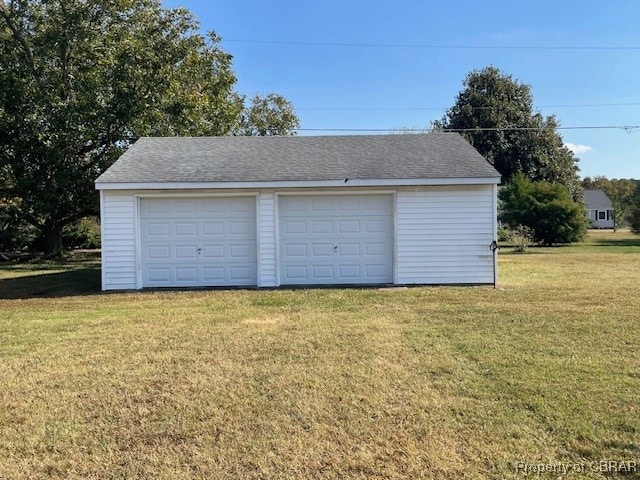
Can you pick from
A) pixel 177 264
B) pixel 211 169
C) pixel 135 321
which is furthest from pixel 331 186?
pixel 135 321

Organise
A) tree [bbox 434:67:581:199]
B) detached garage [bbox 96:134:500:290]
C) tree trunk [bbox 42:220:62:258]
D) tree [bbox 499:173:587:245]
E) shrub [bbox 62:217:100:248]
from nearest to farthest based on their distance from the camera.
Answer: detached garage [bbox 96:134:500:290] < tree trunk [bbox 42:220:62:258] < tree [bbox 499:173:587:245] < shrub [bbox 62:217:100:248] < tree [bbox 434:67:581:199]

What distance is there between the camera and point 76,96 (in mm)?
19672

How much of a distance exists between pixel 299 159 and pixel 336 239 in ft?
7.40

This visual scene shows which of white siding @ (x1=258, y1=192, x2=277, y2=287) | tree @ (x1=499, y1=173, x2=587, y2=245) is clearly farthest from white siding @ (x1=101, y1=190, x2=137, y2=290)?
tree @ (x1=499, y1=173, x2=587, y2=245)

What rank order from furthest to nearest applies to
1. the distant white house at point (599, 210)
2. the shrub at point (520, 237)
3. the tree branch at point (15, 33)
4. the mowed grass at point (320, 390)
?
the distant white house at point (599, 210) < the shrub at point (520, 237) < the tree branch at point (15, 33) < the mowed grass at point (320, 390)

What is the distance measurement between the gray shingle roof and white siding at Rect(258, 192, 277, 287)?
2.18 feet

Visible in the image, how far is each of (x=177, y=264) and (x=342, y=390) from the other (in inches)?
318

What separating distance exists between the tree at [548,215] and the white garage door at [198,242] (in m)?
20.0

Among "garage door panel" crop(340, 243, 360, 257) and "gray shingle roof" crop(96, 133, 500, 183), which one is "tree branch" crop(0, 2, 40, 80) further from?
"garage door panel" crop(340, 243, 360, 257)

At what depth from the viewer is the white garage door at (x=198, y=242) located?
1180 cm

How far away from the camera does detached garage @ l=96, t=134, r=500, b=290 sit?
37.8 feet

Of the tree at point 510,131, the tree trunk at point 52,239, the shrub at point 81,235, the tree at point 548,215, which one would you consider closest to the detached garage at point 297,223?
the tree trunk at point 52,239

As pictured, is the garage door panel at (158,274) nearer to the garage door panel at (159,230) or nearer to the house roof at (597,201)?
the garage door panel at (159,230)

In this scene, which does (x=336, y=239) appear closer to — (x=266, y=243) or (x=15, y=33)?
(x=266, y=243)
